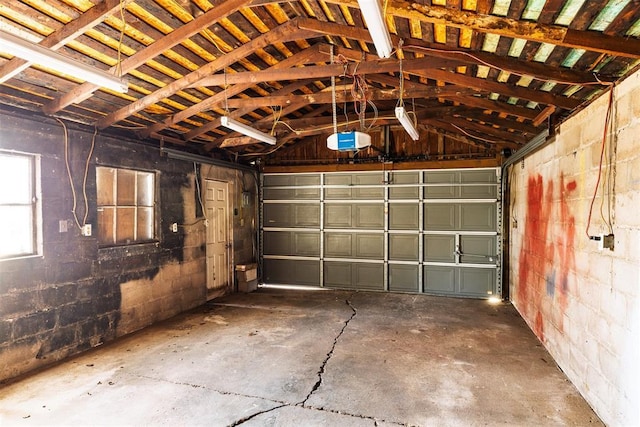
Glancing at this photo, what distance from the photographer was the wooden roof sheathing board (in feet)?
7.63

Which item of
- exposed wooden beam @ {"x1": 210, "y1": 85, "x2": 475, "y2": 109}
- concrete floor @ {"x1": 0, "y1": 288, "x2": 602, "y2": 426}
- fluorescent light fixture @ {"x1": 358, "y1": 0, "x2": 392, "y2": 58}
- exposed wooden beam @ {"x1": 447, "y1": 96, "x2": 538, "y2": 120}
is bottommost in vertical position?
concrete floor @ {"x1": 0, "y1": 288, "x2": 602, "y2": 426}

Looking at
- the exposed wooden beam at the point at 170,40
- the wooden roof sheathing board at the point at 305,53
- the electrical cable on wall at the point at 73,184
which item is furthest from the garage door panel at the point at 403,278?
the exposed wooden beam at the point at 170,40

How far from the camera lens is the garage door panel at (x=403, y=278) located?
665 centimetres

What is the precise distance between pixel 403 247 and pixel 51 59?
18.9 feet

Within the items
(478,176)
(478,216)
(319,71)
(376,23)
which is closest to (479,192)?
(478,176)

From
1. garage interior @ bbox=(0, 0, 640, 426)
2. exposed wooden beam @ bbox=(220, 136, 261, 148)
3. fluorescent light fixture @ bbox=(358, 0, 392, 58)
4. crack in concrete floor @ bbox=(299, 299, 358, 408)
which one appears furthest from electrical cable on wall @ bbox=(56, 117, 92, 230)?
fluorescent light fixture @ bbox=(358, 0, 392, 58)

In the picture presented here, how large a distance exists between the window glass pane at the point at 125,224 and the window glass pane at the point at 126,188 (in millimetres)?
95

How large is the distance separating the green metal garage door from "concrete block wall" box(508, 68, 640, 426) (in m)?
1.78

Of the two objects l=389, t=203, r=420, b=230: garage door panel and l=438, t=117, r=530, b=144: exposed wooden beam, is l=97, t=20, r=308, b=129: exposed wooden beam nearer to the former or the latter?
l=438, t=117, r=530, b=144: exposed wooden beam

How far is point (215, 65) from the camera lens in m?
3.54

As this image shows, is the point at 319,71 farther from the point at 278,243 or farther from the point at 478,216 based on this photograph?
the point at 278,243

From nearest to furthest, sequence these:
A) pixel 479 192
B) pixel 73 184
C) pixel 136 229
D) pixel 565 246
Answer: pixel 565 246
pixel 73 184
pixel 136 229
pixel 479 192

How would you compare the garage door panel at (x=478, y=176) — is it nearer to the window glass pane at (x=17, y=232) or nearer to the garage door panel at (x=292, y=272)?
the garage door panel at (x=292, y=272)

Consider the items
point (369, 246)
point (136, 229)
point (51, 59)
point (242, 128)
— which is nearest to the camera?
point (51, 59)
